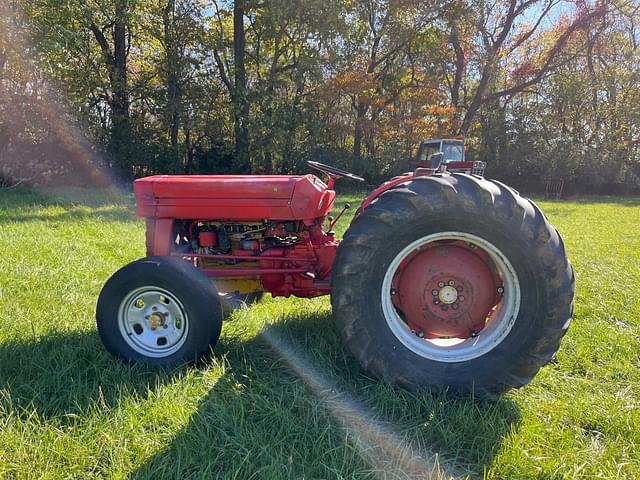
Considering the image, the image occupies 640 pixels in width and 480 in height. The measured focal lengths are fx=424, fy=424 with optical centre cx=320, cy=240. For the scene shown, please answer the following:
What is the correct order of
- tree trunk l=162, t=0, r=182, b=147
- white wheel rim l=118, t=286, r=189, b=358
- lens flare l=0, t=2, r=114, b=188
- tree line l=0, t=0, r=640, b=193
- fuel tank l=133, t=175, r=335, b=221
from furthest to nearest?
tree trunk l=162, t=0, r=182, b=147
tree line l=0, t=0, r=640, b=193
lens flare l=0, t=2, r=114, b=188
fuel tank l=133, t=175, r=335, b=221
white wheel rim l=118, t=286, r=189, b=358

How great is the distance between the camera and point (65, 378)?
2.21 metres

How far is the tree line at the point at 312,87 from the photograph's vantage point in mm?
12602

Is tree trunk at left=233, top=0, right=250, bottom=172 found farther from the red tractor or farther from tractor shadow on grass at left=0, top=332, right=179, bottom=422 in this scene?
tractor shadow on grass at left=0, top=332, right=179, bottom=422

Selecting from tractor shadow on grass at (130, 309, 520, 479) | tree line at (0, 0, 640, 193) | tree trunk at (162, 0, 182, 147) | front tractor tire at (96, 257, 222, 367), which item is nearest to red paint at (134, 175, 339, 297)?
front tractor tire at (96, 257, 222, 367)

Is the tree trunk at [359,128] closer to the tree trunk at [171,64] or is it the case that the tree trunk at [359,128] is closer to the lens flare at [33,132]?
the tree trunk at [171,64]

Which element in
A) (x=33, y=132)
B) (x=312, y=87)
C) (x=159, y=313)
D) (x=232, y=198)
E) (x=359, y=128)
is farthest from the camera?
(x=359, y=128)

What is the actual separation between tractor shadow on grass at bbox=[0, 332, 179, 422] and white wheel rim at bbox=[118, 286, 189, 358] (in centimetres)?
13

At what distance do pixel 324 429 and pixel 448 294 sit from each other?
0.93 meters

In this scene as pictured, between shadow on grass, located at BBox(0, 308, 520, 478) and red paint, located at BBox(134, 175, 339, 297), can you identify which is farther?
red paint, located at BBox(134, 175, 339, 297)

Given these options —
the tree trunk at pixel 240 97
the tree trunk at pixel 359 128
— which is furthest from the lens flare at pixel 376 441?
the tree trunk at pixel 359 128

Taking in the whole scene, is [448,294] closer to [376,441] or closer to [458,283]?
[458,283]

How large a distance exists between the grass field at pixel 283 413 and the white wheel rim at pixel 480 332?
22 centimetres

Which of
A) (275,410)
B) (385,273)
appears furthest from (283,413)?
(385,273)

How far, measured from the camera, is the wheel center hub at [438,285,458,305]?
220 centimetres
